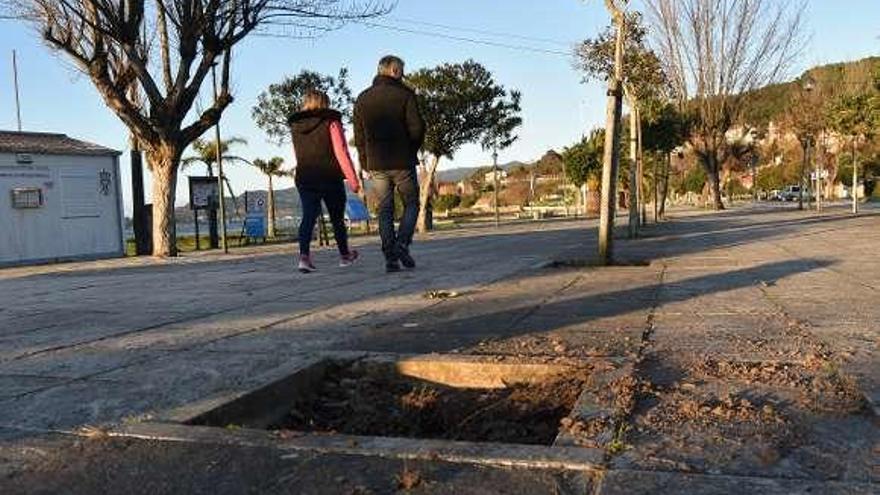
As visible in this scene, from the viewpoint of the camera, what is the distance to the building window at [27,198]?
1716cm

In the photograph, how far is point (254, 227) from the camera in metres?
25.1

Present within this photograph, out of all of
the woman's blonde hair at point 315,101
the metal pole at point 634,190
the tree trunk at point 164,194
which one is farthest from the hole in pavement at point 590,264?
the tree trunk at point 164,194

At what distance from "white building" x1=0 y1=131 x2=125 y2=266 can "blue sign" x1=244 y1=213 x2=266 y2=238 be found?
18.7 feet

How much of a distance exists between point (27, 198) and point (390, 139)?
12.5 metres

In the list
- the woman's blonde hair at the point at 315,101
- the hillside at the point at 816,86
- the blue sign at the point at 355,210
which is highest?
the hillside at the point at 816,86

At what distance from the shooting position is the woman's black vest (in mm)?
8570

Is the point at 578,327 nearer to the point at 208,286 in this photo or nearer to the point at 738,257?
the point at 208,286

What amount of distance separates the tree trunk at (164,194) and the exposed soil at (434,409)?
1286 centimetres

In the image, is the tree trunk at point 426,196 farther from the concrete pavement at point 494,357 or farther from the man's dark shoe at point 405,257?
the concrete pavement at point 494,357

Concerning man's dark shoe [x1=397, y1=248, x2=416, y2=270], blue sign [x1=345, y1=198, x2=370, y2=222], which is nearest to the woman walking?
man's dark shoe [x1=397, y1=248, x2=416, y2=270]

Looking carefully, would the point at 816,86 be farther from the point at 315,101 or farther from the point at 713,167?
the point at 315,101

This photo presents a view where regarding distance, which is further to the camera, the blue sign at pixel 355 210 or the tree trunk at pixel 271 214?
the tree trunk at pixel 271 214

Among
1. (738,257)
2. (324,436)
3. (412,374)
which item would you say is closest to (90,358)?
(412,374)

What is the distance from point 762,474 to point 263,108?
32464 mm
